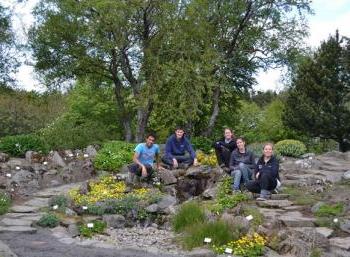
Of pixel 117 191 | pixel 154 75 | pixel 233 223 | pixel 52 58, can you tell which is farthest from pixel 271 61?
pixel 233 223

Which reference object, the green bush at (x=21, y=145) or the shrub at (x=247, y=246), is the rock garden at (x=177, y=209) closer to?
the shrub at (x=247, y=246)

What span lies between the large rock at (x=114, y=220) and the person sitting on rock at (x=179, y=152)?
2.86 m

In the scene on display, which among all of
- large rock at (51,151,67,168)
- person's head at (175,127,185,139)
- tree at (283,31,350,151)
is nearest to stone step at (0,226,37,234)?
person's head at (175,127,185,139)

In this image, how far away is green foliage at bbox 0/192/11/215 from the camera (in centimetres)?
865

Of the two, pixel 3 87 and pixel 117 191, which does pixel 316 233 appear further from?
pixel 3 87

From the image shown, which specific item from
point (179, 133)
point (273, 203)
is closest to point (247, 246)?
point (273, 203)

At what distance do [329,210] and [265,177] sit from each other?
122cm

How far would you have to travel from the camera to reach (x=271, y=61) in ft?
63.7

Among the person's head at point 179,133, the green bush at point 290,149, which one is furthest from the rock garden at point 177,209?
the green bush at point 290,149

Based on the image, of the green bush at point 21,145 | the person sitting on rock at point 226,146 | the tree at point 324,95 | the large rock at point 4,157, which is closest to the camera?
the person sitting on rock at point 226,146

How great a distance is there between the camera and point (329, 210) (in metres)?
8.06

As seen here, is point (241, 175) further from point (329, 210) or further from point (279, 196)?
point (329, 210)

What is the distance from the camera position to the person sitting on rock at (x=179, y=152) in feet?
37.5

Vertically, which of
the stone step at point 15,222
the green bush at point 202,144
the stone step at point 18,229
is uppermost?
the green bush at point 202,144
